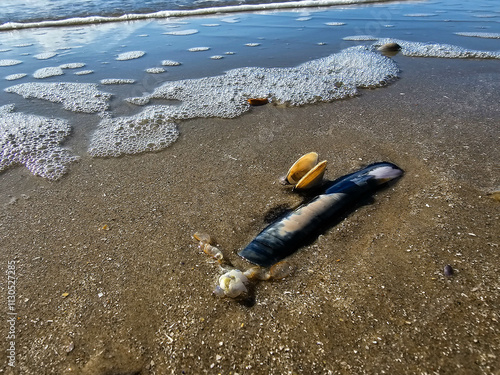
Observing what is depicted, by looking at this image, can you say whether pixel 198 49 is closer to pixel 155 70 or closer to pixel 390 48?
pixel 155 70

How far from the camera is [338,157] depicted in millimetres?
3004

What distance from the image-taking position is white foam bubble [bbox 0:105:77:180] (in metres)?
3.05

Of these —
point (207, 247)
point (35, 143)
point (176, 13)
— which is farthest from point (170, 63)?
point (176, 13)

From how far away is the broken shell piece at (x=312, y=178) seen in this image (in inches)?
96.7

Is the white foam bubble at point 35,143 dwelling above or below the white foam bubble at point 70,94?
below

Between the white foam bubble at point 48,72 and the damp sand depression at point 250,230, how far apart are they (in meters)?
0.26

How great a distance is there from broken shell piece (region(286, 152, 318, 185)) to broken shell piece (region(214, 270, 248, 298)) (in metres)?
1.06

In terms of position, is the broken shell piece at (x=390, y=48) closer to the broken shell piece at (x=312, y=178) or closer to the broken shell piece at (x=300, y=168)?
the broken shell piece at (x=300, y=168)

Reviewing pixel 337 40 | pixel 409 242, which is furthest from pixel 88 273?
pixel 337 40

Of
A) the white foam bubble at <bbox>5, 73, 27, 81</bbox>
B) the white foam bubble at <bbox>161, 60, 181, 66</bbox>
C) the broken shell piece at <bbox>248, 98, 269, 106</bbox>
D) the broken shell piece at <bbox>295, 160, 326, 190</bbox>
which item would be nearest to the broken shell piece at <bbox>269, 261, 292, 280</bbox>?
the broken shell piece at <bbox>295, 160, 326, 190</bbox>

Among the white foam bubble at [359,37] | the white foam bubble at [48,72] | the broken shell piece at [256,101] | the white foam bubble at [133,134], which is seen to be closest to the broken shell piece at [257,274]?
the white foam bubble at [133,134]

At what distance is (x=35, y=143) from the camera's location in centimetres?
338

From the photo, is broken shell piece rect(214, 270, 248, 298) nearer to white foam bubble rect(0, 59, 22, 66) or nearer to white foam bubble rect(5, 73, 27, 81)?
white foam bubble rect(5, 73, 27, 81)

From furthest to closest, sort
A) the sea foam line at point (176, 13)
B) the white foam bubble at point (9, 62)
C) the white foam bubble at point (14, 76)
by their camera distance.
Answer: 1. the sea foam line at point (176, 13)
2. the white foam bubble at point (9, 62)
3. the white foam bubble at point (14, 76)
